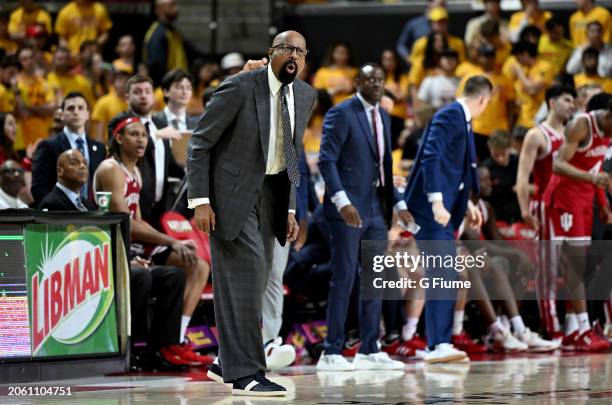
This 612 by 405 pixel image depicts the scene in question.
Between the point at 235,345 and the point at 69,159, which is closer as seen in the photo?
the point at 235,345

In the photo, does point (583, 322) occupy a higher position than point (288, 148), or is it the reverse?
point (288, 148)

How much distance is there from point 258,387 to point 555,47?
384 inches

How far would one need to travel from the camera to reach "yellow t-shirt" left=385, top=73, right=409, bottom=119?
1608 centimetres

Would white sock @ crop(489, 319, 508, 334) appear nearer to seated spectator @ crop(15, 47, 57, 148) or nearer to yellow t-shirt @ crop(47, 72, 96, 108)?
seated spectator @ crop(15, 47, 57, 148)

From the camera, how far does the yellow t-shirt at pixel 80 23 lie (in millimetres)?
17609

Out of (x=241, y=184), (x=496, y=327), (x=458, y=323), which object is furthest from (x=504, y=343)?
Answer: (x=241, y=184)

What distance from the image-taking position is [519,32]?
16406mm

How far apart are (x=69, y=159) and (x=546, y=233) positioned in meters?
4.70

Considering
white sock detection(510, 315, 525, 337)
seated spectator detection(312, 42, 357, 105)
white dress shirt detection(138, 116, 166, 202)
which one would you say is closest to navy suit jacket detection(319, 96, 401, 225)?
white dress shirt detection(138, 116, 166, 202)

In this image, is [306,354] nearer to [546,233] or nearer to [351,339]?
[351,339]

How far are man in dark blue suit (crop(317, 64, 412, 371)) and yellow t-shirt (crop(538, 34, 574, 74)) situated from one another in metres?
6.47

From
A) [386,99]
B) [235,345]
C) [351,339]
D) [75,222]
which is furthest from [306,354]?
[235,345]

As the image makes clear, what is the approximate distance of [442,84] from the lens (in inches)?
620

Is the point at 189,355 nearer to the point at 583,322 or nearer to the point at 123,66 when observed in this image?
the point at 583,322
